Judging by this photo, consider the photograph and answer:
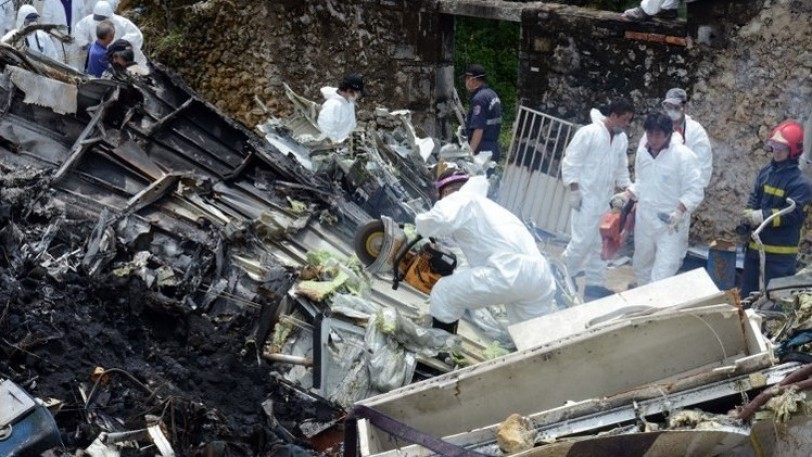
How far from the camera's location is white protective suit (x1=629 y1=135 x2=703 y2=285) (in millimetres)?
9609

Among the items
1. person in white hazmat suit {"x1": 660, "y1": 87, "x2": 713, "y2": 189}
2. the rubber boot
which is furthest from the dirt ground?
the rubber boot

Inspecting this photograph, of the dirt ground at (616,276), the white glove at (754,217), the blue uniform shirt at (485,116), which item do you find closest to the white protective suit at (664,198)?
the white glove at (754,217)

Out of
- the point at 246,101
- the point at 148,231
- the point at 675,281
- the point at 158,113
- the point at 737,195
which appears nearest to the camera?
the point at 675,281

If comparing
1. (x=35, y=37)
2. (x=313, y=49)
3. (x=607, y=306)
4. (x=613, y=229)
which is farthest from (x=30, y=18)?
(x=607, y=306)

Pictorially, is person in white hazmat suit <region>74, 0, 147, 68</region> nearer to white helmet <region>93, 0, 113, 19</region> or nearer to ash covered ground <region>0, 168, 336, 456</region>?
white helmet <region>93, 0, 113, 19</region>

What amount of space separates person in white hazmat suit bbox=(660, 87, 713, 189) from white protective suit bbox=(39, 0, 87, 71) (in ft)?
19.5

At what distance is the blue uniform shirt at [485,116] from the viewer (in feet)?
39.9

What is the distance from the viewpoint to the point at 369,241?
8672mm

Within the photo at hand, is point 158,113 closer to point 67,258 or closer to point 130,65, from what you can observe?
point 130,65

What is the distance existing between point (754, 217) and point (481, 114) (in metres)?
3.80

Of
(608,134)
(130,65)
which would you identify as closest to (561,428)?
(608,134)

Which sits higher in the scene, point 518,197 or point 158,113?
point 158,113

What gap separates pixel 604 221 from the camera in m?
10.0

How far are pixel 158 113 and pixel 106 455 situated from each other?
13.2 feet
